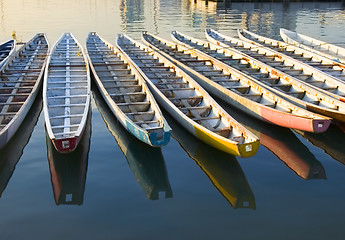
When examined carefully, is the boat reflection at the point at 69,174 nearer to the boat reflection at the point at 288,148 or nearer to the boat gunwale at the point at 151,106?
the boat gunwale at the point at 151,106

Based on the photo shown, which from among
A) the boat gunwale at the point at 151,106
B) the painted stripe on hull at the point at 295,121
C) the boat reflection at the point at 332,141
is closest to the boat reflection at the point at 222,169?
the boat gunwale at the point at 151,106

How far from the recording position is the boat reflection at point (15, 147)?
9445mm

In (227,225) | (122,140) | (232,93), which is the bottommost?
(227,225)

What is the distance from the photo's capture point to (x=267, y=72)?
52.6 feet

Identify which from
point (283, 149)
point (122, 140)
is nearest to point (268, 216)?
point (283, 149)

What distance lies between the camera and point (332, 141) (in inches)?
447

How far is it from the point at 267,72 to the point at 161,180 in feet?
30.2

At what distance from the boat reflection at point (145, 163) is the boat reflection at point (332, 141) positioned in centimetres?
519

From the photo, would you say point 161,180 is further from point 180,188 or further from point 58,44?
point 58,44

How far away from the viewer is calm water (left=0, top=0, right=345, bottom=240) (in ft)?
24.0

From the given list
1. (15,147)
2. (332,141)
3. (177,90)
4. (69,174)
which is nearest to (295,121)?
(332,141)

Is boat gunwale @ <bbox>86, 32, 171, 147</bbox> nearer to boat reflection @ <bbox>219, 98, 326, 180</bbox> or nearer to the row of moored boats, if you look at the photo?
the row of moored boats

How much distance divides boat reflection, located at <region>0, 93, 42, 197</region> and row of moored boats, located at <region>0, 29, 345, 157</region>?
2.25 feet

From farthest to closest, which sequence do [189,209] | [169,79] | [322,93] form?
[169,79] → [322,93] → [189,209]
